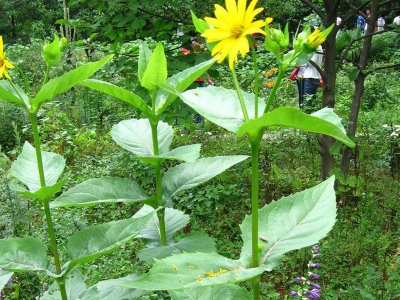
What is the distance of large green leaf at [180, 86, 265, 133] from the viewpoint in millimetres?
718

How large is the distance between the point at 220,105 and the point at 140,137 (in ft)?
1.05

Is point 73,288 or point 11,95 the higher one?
point 11,95

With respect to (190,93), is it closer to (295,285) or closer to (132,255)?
(295,285)

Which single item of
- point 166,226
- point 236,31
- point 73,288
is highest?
point 236,31

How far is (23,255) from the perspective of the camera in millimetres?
928

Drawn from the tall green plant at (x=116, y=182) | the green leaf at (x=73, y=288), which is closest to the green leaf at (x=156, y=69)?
the tall green plant at (x=116, y=182)

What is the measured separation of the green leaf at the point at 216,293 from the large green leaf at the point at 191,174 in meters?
0.24

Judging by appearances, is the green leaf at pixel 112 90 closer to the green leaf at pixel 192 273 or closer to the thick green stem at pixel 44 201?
the thick green stem at pixel 44 201

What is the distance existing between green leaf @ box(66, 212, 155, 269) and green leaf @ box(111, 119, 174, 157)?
0.16 meters

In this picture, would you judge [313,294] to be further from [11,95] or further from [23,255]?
[11,95]

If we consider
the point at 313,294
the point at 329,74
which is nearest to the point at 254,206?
the point at 313,294

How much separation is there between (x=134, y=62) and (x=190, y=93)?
273cm

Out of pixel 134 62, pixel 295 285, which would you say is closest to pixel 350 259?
pixel 295 285

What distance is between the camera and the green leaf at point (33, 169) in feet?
3.21
